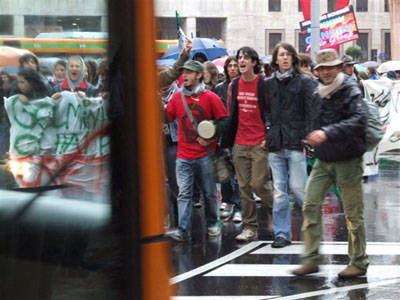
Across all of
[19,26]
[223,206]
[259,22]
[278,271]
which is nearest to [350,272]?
[278,271]

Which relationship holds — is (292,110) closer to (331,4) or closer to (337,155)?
(337,155)

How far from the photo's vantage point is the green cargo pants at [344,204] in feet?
22.5

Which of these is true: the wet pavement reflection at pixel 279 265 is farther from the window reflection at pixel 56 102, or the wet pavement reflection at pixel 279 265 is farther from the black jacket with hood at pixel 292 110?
the window reflection at pixel 56 102

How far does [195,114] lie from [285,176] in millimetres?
1229

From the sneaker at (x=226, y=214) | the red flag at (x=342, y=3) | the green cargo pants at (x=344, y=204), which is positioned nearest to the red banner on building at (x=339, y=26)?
the red flag at (x=342, y=3)

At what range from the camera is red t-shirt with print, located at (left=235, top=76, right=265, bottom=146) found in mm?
8539

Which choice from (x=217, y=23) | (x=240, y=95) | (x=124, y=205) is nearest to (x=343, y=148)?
(x=240, y=95)

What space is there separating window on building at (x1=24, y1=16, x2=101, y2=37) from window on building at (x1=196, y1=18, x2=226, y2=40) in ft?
193

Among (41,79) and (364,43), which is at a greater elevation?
(364,43)

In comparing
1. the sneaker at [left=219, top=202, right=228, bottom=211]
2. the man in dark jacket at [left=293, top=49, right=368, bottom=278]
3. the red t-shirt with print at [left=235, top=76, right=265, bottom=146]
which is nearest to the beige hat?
the man in dark jacket at [left=293, top=49, right=368, bottom=278]

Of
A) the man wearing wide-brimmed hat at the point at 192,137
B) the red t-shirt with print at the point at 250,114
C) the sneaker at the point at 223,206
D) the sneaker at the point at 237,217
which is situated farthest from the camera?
the sneaker at the point at 223,206

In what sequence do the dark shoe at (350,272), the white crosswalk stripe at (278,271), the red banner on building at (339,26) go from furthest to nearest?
1. the red banner on building at (339,26)
2. the white crosswalk stripe at (278,271)
3. the dark shoe at (350,272)

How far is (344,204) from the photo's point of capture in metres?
6.97

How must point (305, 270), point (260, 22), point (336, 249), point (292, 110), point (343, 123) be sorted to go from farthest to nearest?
1. point (260, 22)
2. point (336, 249)
3. point (292, 110)
4. point (305, 270)
5. point (343, 123)
